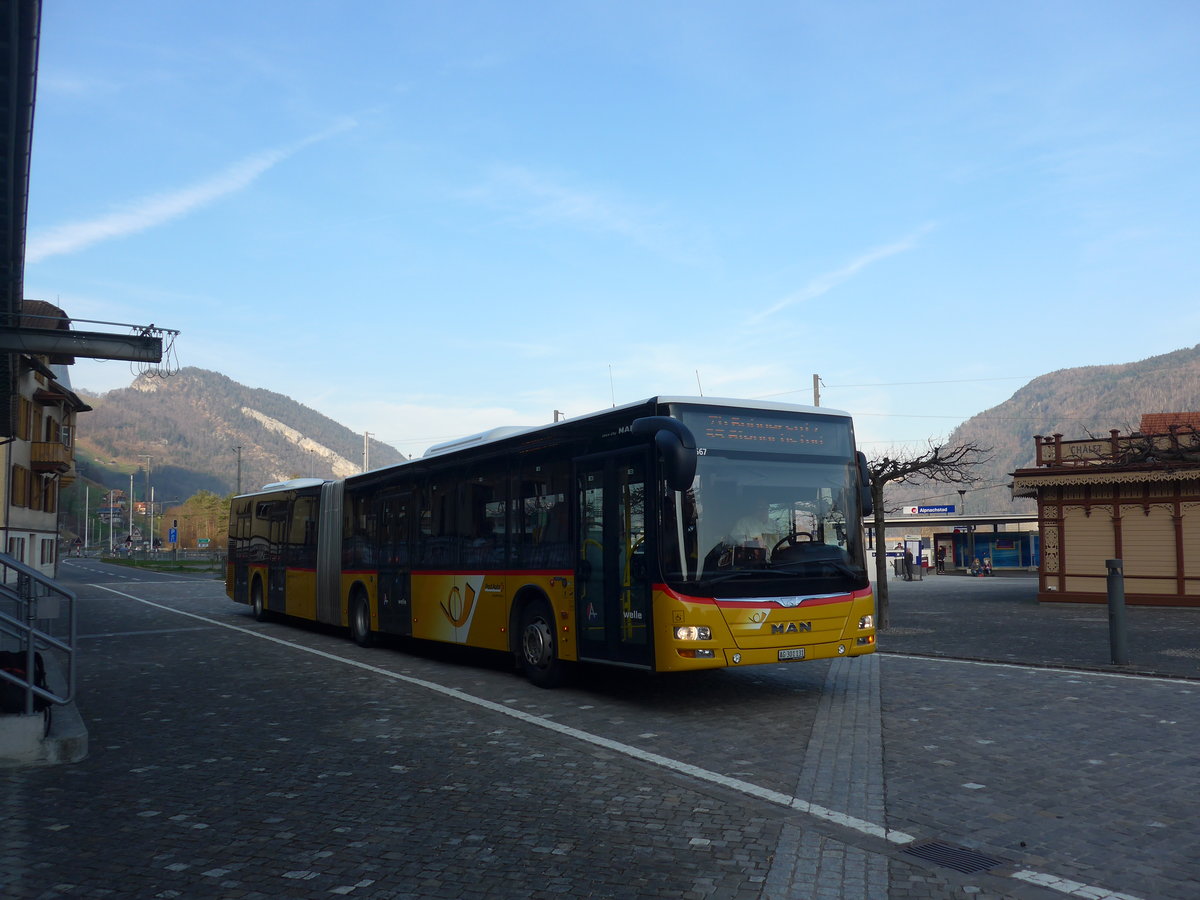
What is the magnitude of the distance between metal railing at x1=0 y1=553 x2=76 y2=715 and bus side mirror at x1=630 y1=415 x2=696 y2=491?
4.97 m

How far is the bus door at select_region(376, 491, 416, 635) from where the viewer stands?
15031 millimetres

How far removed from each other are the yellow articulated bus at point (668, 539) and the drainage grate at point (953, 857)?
149 inches

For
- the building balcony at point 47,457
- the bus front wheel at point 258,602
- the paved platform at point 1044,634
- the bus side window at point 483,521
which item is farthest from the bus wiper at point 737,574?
the building balcony at point 47,457

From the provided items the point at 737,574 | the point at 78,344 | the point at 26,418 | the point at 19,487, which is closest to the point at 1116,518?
the point at 737,574

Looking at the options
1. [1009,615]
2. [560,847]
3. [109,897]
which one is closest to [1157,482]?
[1009,615]

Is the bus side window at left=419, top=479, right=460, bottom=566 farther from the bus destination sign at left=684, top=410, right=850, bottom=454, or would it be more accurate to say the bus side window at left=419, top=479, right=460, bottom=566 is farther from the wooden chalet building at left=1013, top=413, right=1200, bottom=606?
the wooden chalet building at left=1013, top=413, right=1200, bottom=606

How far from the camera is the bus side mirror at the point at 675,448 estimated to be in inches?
346

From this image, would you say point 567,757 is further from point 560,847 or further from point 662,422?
point 662,422

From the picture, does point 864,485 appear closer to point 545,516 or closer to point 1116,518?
point 545,516

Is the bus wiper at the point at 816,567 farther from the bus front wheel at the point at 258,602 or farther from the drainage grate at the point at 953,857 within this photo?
the bus front wheel at the point at 258,602

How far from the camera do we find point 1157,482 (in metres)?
26.6

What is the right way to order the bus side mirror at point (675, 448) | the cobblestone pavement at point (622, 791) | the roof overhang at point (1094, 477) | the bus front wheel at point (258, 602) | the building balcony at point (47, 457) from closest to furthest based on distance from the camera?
the cobblestone pavement at point (622, 791)
the bus side mirror at point (675, 448)
the bus front wheel at point (258, 602)
the roof overhang at point (1094, 477)
the building balcony at point (47, 457)

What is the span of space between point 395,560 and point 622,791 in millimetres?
9542

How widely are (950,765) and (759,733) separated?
1820mm
